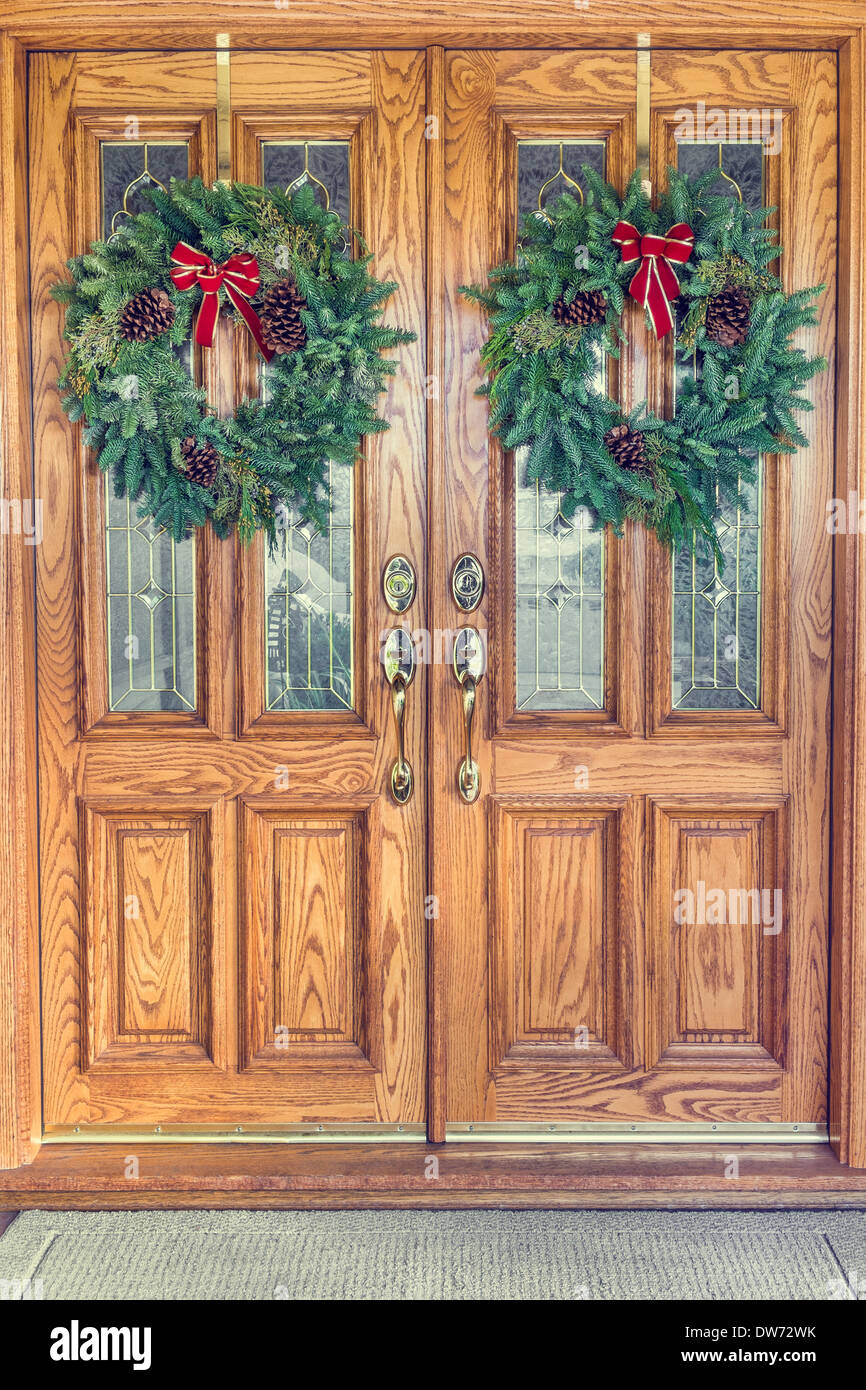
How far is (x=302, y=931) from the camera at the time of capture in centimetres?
222

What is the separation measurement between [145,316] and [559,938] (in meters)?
1.58

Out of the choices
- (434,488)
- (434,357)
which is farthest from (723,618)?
(434,357)

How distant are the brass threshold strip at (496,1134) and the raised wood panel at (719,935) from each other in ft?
0.49

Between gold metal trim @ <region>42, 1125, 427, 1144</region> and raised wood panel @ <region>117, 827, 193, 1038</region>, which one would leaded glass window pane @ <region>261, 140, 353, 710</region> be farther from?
gold metal trim @ <region>42, 1125, 427, 1144</region>

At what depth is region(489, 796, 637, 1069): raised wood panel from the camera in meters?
2.21

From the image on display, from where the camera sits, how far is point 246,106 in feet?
6.97

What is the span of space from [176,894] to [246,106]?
169 cm

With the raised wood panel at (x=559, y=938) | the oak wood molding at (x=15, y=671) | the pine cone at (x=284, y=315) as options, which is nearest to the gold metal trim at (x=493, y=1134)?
the raised wood panel at (x=559, y=938)

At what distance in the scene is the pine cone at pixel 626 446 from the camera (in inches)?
82.1

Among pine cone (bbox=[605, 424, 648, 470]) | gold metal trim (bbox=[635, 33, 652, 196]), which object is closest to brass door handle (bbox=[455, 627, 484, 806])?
pine cone (bbox=[605, 424, 648, 470])

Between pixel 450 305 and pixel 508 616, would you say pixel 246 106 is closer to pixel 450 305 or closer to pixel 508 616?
pixel 450 305

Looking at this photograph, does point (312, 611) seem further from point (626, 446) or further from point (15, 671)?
point (626, 446)
